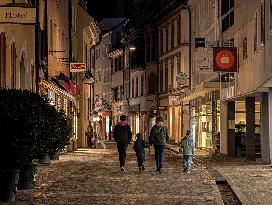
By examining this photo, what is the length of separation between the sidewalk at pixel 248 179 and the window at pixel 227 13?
8.85 meters

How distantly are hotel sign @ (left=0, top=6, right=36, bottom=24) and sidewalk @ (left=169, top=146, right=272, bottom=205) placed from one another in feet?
21.8

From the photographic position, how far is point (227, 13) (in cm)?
4044

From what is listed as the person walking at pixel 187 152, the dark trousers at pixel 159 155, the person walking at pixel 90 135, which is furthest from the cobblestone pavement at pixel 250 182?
the person walking at pixel 90 135

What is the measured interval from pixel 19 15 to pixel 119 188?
4.99 meters

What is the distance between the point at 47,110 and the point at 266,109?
14.5m

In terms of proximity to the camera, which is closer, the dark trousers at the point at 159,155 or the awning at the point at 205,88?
the dark trousers at the point at 159,155

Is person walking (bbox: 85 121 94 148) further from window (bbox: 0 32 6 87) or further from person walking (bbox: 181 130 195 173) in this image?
window (bbox: 0 32 6 87)

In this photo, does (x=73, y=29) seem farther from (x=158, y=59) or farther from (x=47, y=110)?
(x=47, y=110)

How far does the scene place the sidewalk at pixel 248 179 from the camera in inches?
653

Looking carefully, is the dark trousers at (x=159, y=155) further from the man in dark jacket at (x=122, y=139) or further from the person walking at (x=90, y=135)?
the person walking at (x=90, y=135)

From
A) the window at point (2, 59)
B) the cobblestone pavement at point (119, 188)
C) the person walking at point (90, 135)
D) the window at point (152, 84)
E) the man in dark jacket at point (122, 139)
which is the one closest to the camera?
the cobblestone pavement at point (119, 188)

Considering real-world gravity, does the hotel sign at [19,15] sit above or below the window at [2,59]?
above

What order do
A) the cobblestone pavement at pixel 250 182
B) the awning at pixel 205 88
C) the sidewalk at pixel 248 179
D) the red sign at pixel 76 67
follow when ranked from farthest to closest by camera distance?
the red sign at pixel 76 67
the awning at pixel 205 88
the sidewalk at pixel 248 179
the cobblestone pavement at pixel 250 182

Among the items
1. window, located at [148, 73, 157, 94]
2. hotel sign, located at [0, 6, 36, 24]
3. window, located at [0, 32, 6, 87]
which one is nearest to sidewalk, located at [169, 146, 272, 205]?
hotel sign, located at [0, 6, 36, 24]
